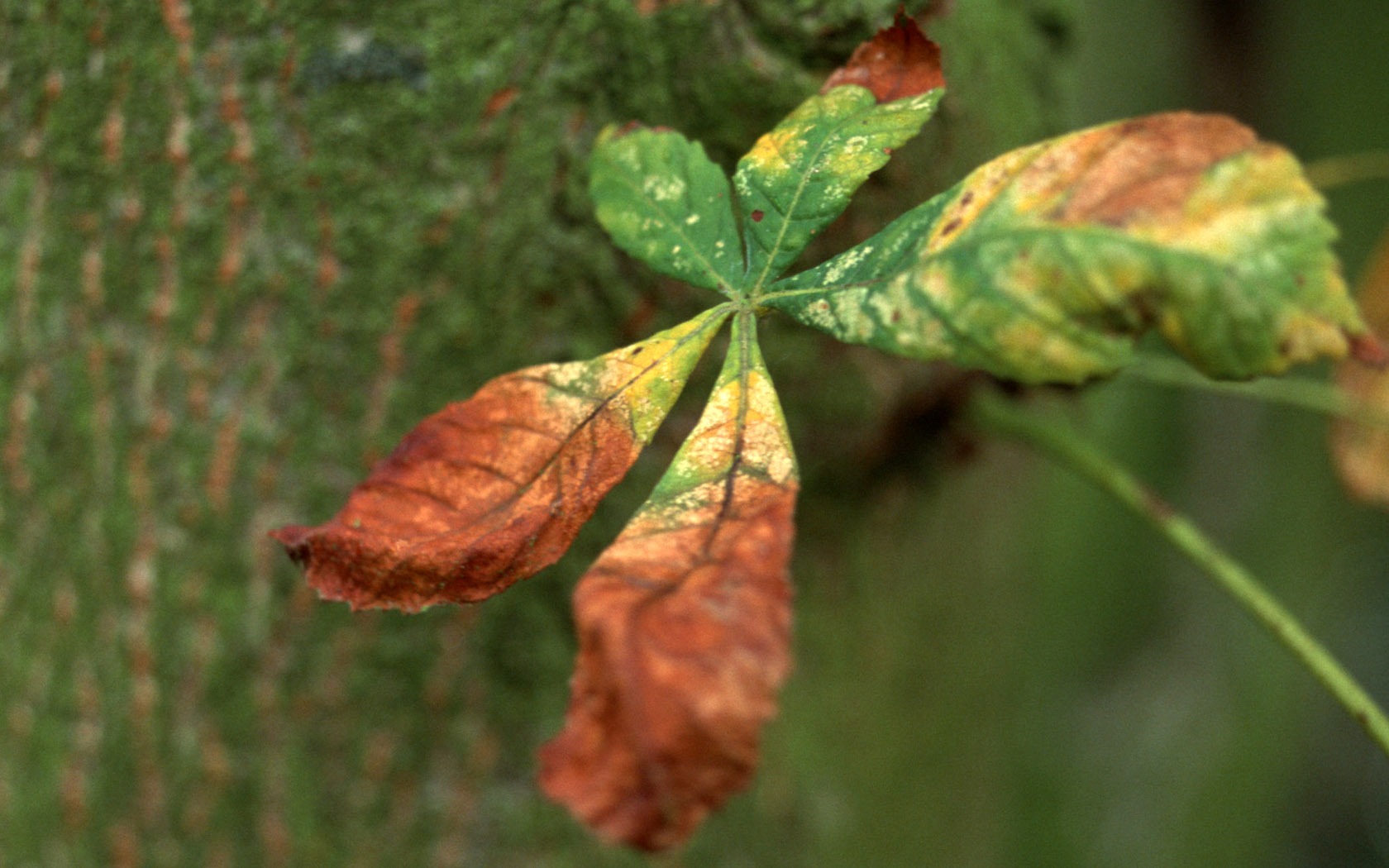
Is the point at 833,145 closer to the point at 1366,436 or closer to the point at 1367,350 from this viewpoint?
the point at 1367,350

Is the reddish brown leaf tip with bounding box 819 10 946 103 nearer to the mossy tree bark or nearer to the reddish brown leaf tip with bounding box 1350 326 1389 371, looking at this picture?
the mossy tree bark

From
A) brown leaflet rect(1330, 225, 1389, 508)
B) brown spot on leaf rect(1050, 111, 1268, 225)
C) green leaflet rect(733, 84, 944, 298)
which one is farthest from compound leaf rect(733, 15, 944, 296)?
brown leaflet rect(1330, 225, 1389, 508)

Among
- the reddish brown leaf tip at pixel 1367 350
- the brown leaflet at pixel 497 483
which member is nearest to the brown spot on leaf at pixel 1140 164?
the reddish brown leaf tip at pixel 1367 350

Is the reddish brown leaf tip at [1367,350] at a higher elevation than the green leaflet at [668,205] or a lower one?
lower

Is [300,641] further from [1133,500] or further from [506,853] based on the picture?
[1133,500]

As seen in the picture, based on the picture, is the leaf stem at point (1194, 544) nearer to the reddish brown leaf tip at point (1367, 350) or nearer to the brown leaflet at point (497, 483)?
the reddish brown leaf tip at point (1367, 350)

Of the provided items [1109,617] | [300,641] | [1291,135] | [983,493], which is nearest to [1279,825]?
[1109,617]
